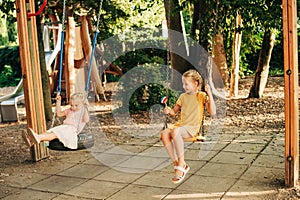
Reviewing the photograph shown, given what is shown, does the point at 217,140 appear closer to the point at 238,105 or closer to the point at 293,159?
the point at 293,159

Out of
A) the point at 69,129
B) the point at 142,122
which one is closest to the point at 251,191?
the point at 69,129

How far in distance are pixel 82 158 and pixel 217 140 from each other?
1914mm

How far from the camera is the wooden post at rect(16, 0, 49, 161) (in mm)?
5000

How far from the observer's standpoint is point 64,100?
33.1ft

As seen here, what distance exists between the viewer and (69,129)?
416 cm

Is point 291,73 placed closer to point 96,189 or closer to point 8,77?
point 96,189

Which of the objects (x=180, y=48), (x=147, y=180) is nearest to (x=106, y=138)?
(x=147, y=180)

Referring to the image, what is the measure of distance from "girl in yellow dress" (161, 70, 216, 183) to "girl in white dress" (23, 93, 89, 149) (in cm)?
98

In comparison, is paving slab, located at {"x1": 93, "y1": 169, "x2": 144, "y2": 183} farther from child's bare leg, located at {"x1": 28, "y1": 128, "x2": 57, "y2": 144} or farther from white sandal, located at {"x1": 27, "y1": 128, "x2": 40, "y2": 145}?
white sandal, located at {"x1": 27, "y1": 128, "x2": 40, "y2": 145}

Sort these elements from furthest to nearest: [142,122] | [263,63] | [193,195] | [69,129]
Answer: [263,63], [142,122], [69,129], [193,195]

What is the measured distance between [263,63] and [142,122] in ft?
10.4

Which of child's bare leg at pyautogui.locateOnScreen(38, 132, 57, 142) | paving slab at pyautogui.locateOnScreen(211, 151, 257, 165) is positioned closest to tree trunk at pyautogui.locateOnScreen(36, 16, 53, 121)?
child's bare leg at pyautogui.locateOnScreen(38, 132, 57, 142)

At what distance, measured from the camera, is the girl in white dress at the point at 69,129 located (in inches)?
159

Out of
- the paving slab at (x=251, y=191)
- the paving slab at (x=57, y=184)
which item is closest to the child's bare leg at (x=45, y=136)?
the paving slab at (x=57, y=184)
